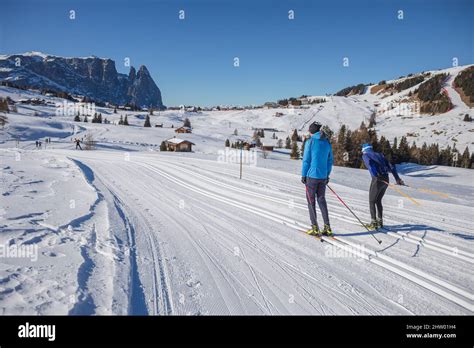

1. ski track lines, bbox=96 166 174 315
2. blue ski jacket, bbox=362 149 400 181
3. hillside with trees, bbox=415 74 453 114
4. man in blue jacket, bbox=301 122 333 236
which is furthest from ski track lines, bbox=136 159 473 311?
hillside with trees, bbox=415 74 453 114

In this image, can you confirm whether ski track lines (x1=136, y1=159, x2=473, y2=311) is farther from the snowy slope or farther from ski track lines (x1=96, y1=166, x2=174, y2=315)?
ski track lines (x1=96, y1=166, x2=174, y2=315)

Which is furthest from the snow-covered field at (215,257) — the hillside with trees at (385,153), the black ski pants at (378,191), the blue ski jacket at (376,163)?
the hillside with trees at (385,153)

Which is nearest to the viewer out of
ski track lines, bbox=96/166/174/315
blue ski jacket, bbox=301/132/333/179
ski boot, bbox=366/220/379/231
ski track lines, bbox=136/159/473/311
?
ski track lines, bbox=96/166/174/315

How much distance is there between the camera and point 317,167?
5387 mm

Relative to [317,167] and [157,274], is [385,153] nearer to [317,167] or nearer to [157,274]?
[317,167]

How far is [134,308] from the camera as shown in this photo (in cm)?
279

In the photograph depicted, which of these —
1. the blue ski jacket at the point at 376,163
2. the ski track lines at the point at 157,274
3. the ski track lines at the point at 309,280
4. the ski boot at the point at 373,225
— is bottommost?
the ski track lines at the point at 309,280

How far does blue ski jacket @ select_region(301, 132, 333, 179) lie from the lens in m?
5.38

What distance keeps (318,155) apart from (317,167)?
243 mm

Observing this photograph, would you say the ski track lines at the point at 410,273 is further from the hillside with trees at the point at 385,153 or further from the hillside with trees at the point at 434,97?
the hillside with trees at the point at 434,97

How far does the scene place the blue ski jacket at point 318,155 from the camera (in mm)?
5375

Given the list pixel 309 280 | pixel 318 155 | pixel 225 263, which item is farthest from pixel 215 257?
pixel 318 155

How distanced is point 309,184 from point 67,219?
4755 mm
